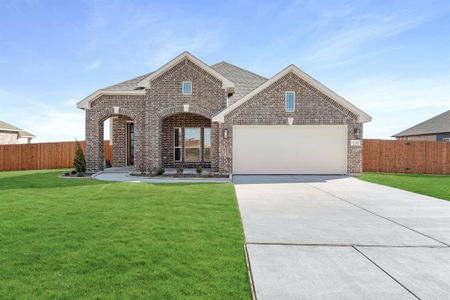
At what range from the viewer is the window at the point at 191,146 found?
690 inches

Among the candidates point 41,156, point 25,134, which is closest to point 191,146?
point 41,156

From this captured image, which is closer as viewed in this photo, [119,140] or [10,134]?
[119,140]

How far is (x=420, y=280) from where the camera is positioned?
365cm

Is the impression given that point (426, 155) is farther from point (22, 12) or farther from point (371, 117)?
point (22, 12)

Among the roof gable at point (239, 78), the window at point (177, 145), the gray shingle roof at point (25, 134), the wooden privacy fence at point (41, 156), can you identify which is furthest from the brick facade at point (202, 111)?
the gray shingle roof at point (25, 134)

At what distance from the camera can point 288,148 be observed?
15219 millimetres

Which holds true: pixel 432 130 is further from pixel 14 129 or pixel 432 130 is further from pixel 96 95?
pixel 14 129

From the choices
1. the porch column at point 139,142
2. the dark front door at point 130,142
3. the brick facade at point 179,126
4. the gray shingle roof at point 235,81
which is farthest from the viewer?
the dark front door at point 130,142

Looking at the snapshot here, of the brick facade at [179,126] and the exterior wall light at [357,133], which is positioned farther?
the brick facade at [179,126]

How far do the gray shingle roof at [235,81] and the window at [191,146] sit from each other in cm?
296

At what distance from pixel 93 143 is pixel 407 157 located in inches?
752

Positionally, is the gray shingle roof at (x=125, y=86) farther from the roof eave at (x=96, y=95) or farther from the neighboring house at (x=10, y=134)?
the neighboring house at (x=10, y=134)

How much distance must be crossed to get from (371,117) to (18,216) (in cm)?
1513

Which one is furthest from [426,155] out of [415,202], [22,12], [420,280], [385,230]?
[22,12]
